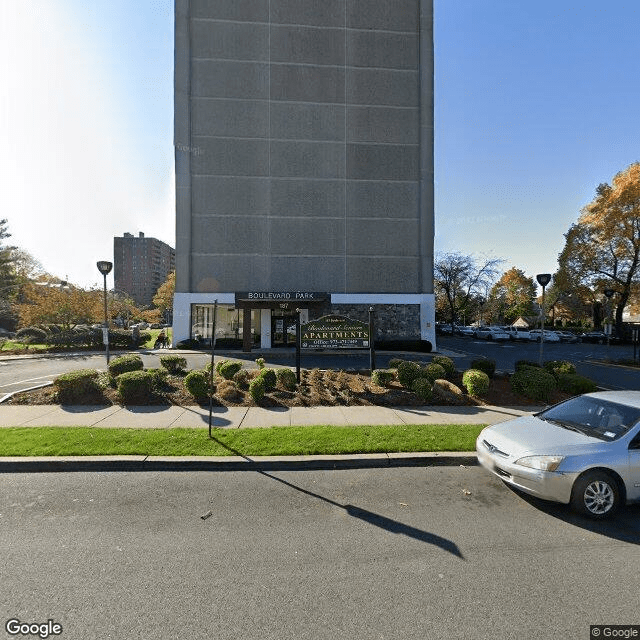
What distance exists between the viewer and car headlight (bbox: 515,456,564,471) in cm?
389

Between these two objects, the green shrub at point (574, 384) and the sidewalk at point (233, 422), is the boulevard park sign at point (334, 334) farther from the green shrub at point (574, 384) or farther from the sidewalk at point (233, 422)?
the green shrub at point (574, 384)

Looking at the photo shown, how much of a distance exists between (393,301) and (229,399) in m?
17.1

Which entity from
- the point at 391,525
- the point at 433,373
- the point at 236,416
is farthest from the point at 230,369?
the point at 391,525

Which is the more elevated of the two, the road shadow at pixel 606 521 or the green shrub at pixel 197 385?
the green shrub at pixel 197 385

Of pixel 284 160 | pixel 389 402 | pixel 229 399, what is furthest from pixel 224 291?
pixel 389 402

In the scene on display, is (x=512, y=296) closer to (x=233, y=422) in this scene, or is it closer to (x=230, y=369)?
(x=230, y=369)

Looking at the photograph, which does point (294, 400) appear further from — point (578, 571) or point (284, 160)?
point (284, 160)

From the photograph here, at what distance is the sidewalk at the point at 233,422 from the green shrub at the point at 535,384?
76cm

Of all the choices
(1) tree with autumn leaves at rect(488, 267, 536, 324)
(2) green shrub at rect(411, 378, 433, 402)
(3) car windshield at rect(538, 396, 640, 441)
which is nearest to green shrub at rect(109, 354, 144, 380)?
(2) green shrub at rect(411, 378, 433, 402)

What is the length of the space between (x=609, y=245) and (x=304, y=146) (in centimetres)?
2712

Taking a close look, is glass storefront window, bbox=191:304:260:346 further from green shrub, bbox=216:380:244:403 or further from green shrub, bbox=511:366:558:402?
green shrub, bbox=511:366:558:402

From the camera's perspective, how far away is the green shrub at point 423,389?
28.0 ft

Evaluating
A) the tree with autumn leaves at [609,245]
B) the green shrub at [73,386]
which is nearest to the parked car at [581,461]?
the green shrub at [73,386]

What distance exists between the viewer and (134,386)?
8250mm
